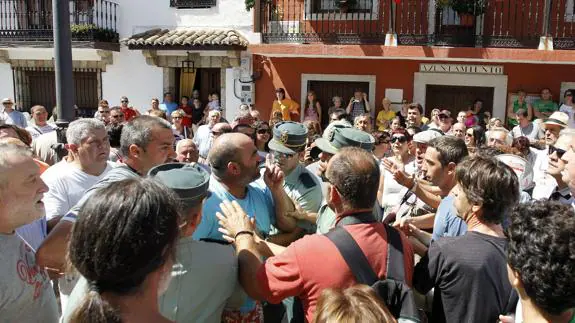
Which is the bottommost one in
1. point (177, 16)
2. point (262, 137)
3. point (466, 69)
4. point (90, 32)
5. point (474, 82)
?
point (262, 137)

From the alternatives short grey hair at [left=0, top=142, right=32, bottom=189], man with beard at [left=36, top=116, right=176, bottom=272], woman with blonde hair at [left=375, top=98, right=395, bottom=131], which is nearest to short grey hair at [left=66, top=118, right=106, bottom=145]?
man with beard at [left=36, top=116, right=176, bottom=272]

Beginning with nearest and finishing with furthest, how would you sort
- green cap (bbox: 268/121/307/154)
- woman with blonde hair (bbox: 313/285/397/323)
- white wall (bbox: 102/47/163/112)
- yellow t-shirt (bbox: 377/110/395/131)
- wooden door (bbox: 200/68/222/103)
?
woman with blonde hair (bbox: 313/285/397/323), green cap (bbox: 268/121/307/154), yellow t-shirt (bbox: 377/110/395/131), wooden door (bbox: 200/68/222/103), white wall (bbox: 102/47/163/112)

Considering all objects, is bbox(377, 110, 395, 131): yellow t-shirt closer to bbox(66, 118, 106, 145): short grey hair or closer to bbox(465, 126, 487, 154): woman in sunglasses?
bbox(465, 126, 487, 154): woman in sunglasses

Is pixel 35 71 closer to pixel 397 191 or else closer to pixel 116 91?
pixel 116 91

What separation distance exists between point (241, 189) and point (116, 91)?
1143 cm

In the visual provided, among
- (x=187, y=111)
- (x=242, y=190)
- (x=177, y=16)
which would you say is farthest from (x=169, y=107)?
(x=242, y=190)

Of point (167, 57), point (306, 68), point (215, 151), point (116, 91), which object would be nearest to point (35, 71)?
point (116, 91)

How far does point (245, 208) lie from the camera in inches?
114

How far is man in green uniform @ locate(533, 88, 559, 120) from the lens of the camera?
34.0 ft

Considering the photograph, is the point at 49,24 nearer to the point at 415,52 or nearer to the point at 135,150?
the point at 415,52

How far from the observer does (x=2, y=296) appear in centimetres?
202

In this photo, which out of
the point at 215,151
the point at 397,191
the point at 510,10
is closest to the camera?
the point at 215,151

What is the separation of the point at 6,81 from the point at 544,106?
1313cm

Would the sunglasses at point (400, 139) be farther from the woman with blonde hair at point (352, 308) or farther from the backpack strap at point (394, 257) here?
the woman with blonde hair at point (352, 308)
